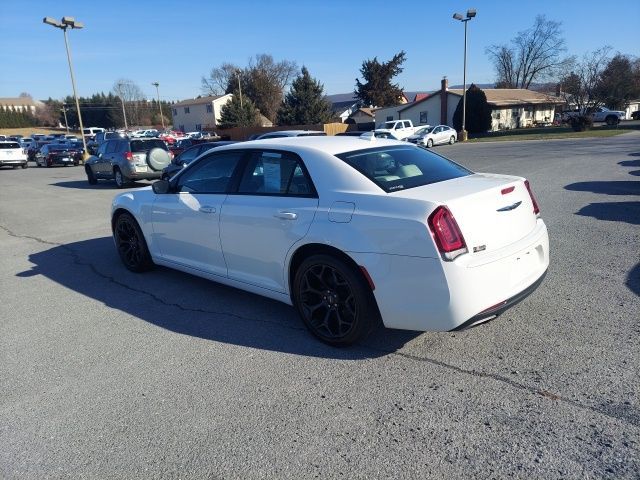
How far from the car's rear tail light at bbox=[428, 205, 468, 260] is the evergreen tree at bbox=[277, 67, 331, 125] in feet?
175

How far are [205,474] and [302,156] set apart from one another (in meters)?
2.46

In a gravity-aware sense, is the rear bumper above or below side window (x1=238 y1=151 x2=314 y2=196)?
below

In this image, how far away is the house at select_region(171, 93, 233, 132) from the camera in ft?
253

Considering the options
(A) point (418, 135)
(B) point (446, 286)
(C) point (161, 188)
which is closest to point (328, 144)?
(B) point (446, 286)

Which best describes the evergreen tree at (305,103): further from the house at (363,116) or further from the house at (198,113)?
the house at (198,113)

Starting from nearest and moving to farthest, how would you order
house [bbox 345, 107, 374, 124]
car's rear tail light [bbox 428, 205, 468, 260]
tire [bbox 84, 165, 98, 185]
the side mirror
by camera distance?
1. car's rear tail light [bbox 428, 205, 468, 260]
2. the side mirror
3. tire [bbox 84, 165, 98, 185]
4. house [bbox 345, 107, 374, 124]

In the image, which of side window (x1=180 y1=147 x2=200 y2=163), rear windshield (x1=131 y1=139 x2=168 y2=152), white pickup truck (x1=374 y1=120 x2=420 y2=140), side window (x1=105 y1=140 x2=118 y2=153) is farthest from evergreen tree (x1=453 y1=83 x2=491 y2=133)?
side window (x1=105 y1=140 x2=118 y2=153)

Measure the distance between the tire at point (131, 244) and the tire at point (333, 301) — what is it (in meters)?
2.65

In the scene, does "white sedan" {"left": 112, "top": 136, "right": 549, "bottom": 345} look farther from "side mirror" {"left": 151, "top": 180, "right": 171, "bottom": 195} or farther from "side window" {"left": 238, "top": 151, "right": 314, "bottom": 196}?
"side mirror" {"left": 151, "top": 180, "right": 171, "bottom": 195}

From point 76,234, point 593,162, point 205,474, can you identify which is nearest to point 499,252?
point 205,474

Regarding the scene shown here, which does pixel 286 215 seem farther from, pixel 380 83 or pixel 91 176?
pixel 380 83

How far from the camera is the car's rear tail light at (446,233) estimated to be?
3.01 m

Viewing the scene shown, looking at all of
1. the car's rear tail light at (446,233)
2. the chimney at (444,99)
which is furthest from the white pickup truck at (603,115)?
the car's rear tail light at (446,233)

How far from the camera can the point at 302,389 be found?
3139 mm
